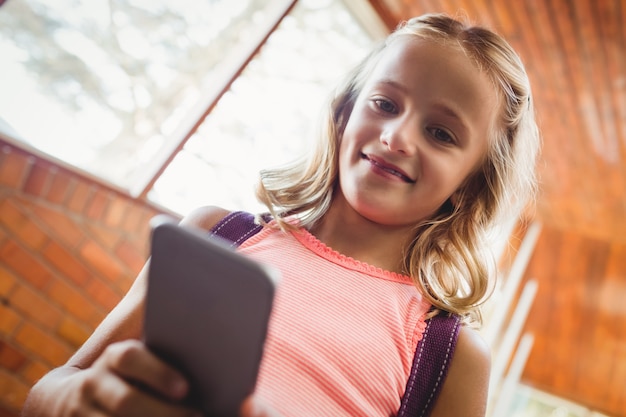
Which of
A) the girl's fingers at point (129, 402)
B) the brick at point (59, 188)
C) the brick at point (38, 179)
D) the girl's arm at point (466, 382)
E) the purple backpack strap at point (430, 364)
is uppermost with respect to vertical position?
the girl's fingers at point (129, 402)

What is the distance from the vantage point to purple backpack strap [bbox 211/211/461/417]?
2.40ft

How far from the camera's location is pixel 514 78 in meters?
0.99

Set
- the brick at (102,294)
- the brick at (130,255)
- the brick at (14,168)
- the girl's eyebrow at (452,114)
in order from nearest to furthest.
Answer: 1. the girl's eyebrow at (452,114)
2. the brick at (14,168)
3. the brick at (102,294)
4. the brick at (130,255)

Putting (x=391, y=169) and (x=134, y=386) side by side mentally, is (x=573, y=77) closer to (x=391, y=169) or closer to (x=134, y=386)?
(x=391, y=169)

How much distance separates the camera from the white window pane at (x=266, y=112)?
8.05 ft

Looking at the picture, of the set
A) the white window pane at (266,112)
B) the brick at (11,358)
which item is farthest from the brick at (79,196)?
the brick at (11,358)

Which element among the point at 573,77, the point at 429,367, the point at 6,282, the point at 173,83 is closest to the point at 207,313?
the point at 429,367

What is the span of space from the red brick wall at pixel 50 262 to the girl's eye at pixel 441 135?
139cm

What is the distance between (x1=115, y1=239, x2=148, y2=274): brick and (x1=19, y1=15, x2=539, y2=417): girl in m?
1.22

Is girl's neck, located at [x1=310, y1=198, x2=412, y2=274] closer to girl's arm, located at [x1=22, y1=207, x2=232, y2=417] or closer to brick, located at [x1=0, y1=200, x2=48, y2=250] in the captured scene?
girl's arm, located at [x1=22, y1=207, x2=232, y2=417]

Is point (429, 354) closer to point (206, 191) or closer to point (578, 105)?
point (206, 191)

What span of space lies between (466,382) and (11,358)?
1.53 metres

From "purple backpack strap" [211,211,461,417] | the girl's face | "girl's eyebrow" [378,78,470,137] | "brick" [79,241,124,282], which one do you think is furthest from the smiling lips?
"brick" [79,241,124,282]

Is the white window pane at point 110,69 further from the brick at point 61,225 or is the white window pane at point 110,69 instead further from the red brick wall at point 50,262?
the brick at point 61,225
